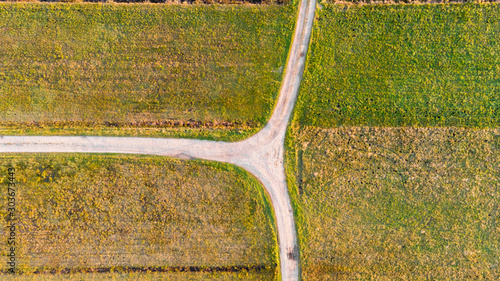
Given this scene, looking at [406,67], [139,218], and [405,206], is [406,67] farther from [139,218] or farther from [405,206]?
[139,218]

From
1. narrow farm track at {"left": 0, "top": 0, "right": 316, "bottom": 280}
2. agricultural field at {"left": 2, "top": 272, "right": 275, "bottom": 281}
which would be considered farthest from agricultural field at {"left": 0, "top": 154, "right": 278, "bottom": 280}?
narrow farm track at {"left": 0, "top": 0, "right": 316, "bottom": 280}

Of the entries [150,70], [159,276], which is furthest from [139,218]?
[150,70]

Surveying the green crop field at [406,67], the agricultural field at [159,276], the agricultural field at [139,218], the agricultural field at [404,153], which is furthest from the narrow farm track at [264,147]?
the agricultural field at [159,276]

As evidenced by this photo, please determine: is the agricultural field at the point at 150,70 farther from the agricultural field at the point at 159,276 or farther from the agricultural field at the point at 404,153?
the agricultural field at the point at 159,276

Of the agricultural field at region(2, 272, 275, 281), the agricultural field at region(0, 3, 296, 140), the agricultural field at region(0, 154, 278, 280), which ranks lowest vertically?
the agricultural field at region(2, 272, 275, 281)

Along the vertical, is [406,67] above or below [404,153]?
above

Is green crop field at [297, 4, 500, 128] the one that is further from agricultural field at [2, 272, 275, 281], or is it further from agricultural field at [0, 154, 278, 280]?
agricultural field at [2, 272, 275, 281]

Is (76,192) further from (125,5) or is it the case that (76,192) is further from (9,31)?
(125,5)
